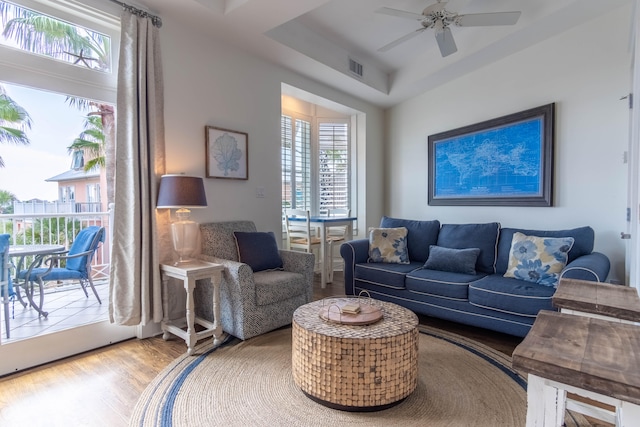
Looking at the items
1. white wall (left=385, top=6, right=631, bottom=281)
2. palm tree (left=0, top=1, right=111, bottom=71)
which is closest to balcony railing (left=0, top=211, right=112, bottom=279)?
palm tree (left=0, top=1, right=111, bottom=71)

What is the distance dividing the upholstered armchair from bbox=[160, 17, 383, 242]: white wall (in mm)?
276

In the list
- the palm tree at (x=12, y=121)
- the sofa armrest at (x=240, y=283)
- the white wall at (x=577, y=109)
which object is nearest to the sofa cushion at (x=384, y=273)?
the sofa armrest at (x=240, y=283)

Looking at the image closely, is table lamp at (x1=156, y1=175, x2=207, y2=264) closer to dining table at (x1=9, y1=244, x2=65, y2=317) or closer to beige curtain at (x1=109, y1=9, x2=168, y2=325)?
beige curtain at (x1=109, y1=9, x2=168, y2=325)

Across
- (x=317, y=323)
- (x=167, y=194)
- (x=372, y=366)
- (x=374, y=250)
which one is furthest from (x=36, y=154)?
(x=374, y=250)

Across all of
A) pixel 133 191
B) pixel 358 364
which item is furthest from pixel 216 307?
pixel 358 364

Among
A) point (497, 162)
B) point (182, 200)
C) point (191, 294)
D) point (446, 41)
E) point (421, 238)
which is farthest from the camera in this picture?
point (497, 162)

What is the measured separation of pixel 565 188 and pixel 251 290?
3120mm

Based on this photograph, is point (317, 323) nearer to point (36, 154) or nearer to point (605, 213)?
point (36, 154)

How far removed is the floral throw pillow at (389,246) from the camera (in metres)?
3.43

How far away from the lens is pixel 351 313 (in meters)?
1.93

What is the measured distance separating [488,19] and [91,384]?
3894mm

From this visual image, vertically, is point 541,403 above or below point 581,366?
below

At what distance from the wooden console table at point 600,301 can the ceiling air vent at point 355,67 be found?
11.4 ft

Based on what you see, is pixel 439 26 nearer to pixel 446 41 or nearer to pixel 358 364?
pixel 446 41
